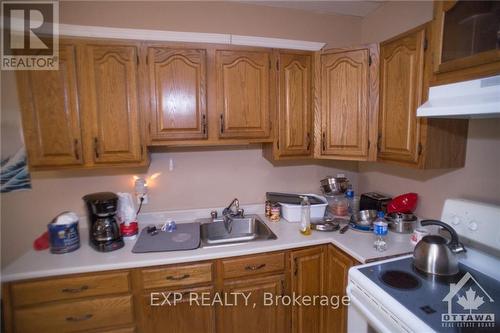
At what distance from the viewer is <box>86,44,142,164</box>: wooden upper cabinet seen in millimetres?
1546

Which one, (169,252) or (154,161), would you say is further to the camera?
(154,161)

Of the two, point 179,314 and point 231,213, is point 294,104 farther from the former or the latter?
point 179,314

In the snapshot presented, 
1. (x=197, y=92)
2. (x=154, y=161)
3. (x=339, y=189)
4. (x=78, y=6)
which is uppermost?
(x=78, y=6)

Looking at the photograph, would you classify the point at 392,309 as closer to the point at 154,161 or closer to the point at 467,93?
the point at 467,93

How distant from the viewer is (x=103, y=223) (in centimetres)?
155

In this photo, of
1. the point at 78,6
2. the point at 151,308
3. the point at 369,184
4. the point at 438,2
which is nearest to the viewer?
the point at 438,2

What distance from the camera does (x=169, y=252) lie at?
151cm

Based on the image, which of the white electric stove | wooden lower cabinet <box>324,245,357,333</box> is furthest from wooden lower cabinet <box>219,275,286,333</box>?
the white electric stove

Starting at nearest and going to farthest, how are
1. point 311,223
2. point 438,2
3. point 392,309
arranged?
point 392,309 → point 438,2 → point 311,223

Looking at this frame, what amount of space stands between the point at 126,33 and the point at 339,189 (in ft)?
6.35

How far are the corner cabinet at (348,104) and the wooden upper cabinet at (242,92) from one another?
42 cm

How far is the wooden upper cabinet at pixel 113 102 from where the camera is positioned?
1.55 meters

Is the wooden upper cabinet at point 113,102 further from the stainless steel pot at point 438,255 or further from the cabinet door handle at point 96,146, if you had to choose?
the stainless steel pot at point 438,255

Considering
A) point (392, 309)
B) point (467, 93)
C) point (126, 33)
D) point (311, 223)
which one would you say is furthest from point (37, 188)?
point (467, 93)
